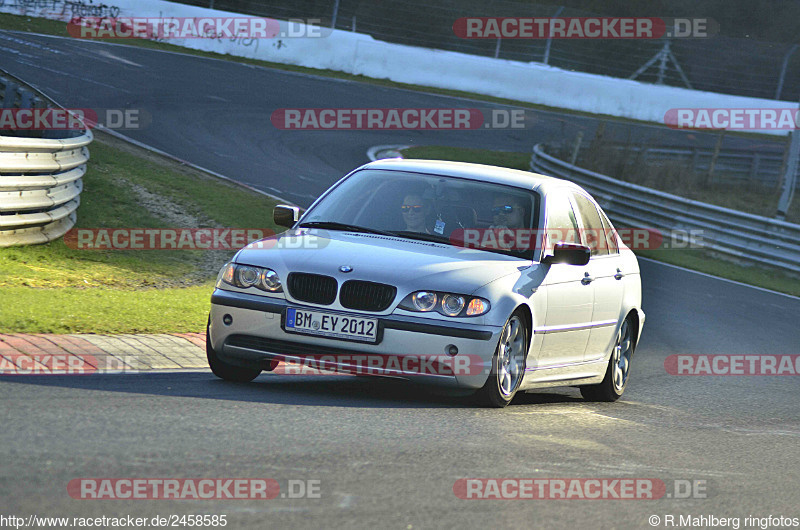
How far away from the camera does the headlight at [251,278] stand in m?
7.64

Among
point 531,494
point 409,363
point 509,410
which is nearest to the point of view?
point 531,494

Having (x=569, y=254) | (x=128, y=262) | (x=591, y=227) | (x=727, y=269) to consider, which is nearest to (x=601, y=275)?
(x=591, y=227)

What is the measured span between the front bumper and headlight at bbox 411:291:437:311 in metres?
0.09

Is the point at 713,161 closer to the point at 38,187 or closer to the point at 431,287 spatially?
the point at 38,187

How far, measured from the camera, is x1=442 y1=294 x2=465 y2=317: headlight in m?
7.49

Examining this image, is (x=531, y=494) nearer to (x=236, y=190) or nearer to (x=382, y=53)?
(x=236, y=190)

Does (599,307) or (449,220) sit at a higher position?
(449,220)

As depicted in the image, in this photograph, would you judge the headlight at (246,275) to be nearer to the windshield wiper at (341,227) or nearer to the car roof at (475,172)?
the windshield wiper at (341,227)

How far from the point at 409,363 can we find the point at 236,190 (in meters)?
12.7

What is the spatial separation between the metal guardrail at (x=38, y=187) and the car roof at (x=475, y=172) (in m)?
5.09

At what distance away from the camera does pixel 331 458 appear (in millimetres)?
5820

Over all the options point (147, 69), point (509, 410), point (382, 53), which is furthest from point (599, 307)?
point (382, 53)

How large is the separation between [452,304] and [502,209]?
1.35 metres

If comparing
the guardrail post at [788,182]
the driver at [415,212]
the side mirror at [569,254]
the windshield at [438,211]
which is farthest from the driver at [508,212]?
the guardrail post at [788,182]
